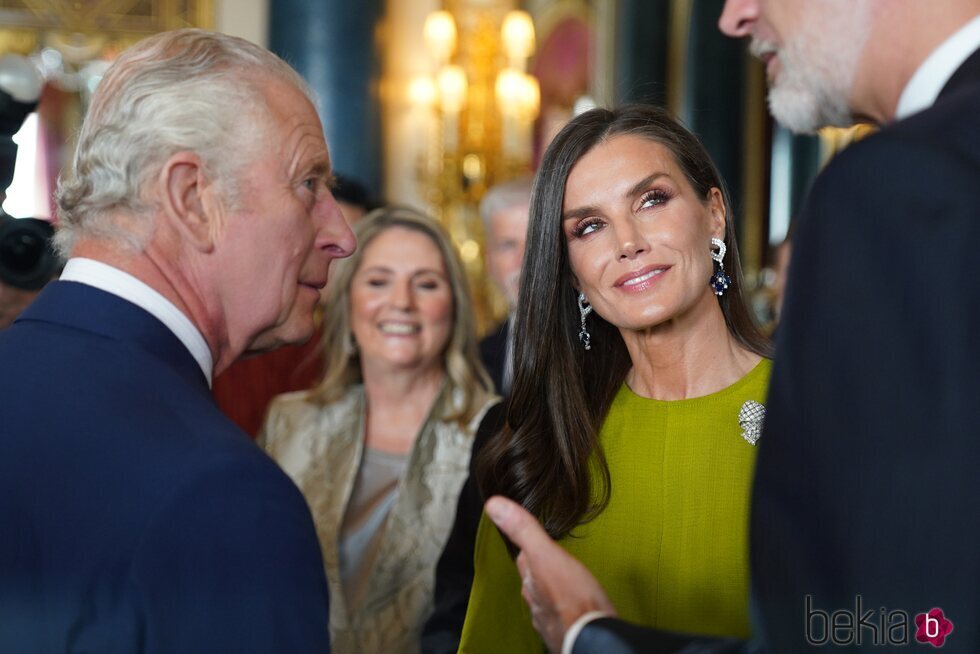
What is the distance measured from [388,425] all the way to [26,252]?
1.71 metres

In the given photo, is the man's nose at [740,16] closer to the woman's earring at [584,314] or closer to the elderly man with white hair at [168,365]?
the elderly man with white hair at [168,365]

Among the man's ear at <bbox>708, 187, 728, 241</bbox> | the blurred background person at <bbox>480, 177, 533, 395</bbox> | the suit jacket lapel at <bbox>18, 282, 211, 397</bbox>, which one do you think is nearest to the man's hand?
the suit jacket lapel at <bbox>18, 282, 211, 397</bbox>

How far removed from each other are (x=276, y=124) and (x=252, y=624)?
0.71 meters

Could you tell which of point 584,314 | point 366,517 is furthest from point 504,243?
point 584,314

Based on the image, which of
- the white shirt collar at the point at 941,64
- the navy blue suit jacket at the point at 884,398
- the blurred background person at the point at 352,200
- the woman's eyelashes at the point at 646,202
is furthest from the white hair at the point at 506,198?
the navy blue suit jacket at the point at 884,398

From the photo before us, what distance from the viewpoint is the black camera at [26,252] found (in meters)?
1.92

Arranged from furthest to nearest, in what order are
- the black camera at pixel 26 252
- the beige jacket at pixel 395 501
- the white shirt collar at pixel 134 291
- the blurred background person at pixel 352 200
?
the blurred background person at pixel 352 200
the beige jacket at pixel 395 501
the black camera at pixel 26 252
the white shirt collar at pixel 134 291

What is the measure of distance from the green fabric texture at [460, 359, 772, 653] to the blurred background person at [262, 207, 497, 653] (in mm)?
917

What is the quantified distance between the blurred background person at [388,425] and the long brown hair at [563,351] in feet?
2.75

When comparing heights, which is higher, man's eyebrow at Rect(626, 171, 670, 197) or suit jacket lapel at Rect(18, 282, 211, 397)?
man's eyebrow at Rect(626, 171, 670, 197)

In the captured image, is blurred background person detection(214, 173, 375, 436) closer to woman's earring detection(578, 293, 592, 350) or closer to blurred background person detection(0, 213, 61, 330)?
woman's earring detection(578, 293, 592, 350)

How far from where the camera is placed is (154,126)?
155cm

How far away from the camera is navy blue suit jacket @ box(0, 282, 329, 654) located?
1.27m

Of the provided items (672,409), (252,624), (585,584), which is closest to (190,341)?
(252,624)
